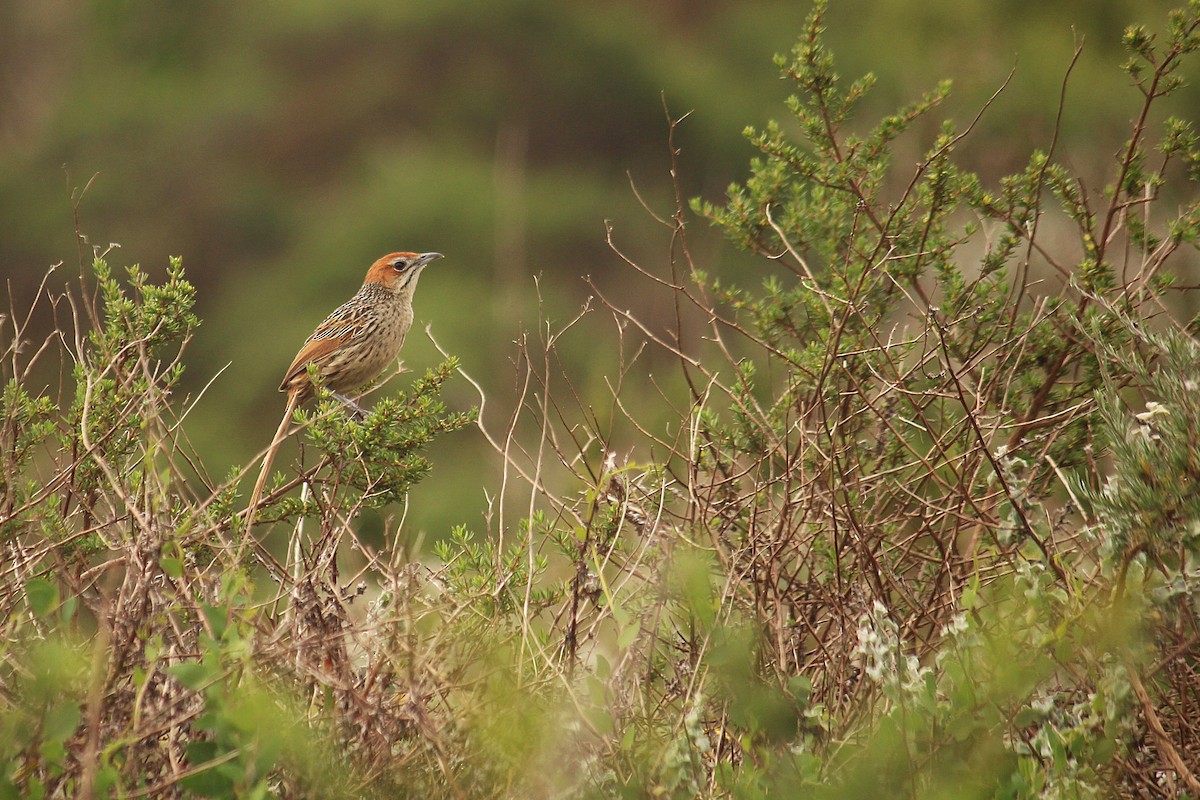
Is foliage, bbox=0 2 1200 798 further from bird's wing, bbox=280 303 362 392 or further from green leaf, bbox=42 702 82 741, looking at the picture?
bird's wing, bbox=280 303 362 392

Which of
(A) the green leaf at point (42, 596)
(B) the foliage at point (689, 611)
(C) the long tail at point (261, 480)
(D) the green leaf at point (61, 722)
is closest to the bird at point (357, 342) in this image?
(C) the long tail at point (261, 480)

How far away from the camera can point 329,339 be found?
19.2 feet

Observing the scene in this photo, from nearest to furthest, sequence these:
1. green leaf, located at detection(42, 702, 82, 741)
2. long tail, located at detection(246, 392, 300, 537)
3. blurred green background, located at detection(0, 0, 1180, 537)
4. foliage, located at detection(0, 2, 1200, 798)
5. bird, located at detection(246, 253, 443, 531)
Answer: green leaf, located at detection(42, 702, 82, 741)
foliage, located at detection(0, 2, 1200, 798)
long tail, located at detection(246, 392, 300, 537)
bird, located at detection(246, 253, 443, 531)
blurred green background, located at detection(0, 0, 1180, 537)

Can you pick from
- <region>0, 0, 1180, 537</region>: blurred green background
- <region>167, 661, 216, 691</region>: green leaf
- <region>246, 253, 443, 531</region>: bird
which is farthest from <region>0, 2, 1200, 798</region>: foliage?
<region>0, 0, 1180, 537</region>: blurred green background

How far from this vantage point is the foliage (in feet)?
8.79

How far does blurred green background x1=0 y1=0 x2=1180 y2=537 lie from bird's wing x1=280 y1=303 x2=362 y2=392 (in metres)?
14.6

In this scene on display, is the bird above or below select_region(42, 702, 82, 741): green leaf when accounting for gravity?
below

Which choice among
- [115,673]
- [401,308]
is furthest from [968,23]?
[115,673]

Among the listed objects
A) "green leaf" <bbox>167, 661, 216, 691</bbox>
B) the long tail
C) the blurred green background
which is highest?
"green leaf" <bbox>167, 661, 216, 691</bbox>

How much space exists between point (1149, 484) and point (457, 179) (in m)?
25.0

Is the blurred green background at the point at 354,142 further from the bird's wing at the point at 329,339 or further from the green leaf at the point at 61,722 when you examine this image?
the green leaf at the point at 61,722

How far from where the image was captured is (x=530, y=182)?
28266mm

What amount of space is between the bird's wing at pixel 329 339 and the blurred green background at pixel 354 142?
14.6m

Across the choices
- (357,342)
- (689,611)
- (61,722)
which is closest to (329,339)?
(357,342)
